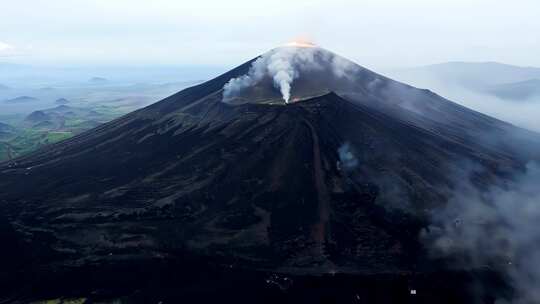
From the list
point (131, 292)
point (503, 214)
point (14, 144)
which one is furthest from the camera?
point (14, 144)

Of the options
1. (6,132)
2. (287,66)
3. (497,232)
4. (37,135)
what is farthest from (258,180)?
(6,132)

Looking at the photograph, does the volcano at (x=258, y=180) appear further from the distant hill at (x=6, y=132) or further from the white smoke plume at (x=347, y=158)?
the distant hill at (x=6, y=132)

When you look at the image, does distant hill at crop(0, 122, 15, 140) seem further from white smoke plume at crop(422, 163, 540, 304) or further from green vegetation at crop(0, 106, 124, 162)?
white smoke plume at crop(422, 163, 540, 304)

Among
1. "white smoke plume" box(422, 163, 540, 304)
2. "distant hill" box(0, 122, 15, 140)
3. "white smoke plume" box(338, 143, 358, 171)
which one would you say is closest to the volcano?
"white smoke plume" box(338, 143, 358, 171)

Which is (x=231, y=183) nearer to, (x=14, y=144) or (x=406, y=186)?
(x=406, y=186)

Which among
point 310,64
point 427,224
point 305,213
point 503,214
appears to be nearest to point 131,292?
point 305,213

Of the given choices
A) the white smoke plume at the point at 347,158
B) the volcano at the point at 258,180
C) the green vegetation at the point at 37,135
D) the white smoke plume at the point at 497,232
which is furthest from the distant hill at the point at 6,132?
the white smoke plume at the point at 497,232
